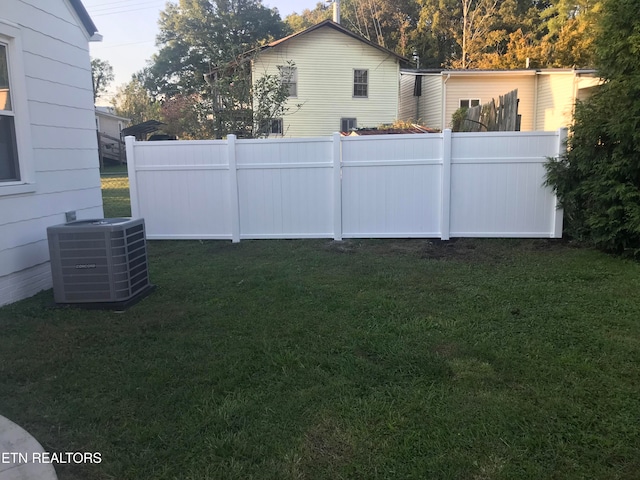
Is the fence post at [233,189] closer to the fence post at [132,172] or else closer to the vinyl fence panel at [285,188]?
the vinyl fence panel at [285,188]

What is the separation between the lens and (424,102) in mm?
22250

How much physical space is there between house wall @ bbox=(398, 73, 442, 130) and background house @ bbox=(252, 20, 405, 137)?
1386 millimetres

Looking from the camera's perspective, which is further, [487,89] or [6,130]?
[487,89]

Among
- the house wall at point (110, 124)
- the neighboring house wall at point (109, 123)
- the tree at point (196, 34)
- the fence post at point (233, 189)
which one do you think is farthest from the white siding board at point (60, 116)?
the house wall at point (110, 124)

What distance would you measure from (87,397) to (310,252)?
4370 millimetres

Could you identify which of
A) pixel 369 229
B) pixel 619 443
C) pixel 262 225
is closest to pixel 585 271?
pixel 369 229

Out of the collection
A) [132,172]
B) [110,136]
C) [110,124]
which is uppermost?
[110,124]

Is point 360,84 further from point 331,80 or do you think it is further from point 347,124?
point 347,124

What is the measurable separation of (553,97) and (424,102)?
5378 millimetres

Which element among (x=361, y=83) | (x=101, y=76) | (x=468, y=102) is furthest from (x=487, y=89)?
(x=101, y=76)

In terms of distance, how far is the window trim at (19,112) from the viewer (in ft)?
16.1

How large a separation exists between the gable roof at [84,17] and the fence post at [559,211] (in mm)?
6662

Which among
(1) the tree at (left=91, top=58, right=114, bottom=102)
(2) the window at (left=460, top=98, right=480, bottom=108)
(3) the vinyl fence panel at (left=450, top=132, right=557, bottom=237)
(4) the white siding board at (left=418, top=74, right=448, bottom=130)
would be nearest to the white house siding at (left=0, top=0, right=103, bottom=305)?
(3) the vinyl fence panel at (left=450, top=132, right=557, bottom=237)

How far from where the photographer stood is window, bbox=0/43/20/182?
4.93 metres
